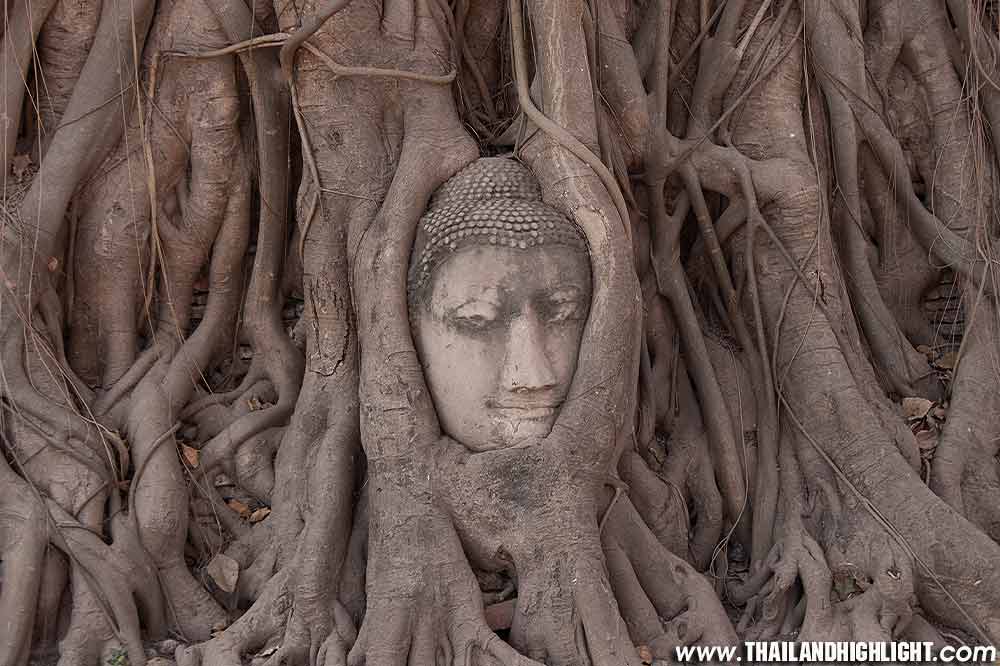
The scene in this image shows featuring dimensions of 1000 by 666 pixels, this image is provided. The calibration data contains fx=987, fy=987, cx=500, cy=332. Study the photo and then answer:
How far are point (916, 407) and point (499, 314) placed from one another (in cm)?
184

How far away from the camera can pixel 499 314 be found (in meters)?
3.08

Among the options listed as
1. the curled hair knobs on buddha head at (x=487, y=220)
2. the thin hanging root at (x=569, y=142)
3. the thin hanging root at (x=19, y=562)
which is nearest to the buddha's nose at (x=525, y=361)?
the curled hair knobs on buddha head at (x=487, y=220)

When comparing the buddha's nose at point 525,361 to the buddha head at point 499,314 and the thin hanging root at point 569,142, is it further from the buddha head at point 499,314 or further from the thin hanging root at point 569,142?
the thin hanging root at point 569,142

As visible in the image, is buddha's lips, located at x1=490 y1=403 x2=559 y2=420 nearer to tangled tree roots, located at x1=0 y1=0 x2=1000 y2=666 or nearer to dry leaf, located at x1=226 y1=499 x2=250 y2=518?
tangled tree roots, located at x1=0 y1=0 x2=1000 y2=666

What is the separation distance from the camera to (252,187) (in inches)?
155

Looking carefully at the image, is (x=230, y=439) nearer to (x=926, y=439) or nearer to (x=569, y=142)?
(x=569, y=142)

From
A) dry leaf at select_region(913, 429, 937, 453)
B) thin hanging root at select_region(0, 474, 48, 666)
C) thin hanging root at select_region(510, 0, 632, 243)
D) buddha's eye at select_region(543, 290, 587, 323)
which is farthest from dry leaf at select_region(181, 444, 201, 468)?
dry leaf at select_region(913, 429, 937, 453)

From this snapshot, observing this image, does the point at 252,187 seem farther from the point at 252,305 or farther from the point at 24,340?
the point at 24,340

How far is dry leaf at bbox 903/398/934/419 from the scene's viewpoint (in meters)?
3.84

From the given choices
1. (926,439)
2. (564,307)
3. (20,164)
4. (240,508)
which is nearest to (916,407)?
(926,439)

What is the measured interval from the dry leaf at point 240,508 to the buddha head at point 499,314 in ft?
3.10

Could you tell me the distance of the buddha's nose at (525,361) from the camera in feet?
9.93

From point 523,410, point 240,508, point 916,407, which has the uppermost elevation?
point 523,410

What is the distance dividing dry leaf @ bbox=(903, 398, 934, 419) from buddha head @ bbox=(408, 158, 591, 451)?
153cm
